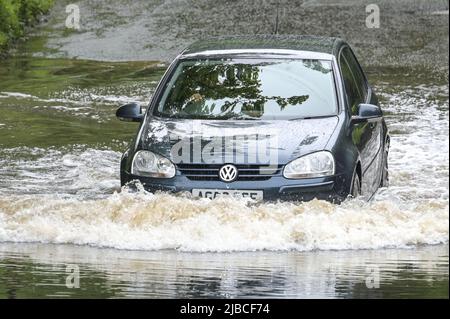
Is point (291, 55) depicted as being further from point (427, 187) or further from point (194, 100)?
point (427, 187)

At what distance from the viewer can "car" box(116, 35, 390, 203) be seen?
975 cm

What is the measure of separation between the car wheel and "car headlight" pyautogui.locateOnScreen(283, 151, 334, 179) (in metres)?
0.32

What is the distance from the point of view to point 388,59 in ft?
67.8

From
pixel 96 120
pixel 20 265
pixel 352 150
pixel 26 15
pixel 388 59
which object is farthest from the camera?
pixel 26 15

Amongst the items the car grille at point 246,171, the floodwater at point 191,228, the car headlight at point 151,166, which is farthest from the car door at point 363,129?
the car headlight at point 151,166

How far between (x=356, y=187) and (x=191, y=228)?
4.99ft

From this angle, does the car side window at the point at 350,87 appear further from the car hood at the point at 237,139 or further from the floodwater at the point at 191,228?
the floodwater at the point at 191,228

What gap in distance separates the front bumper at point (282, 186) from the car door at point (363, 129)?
0.79 metres

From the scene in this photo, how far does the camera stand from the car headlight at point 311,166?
9.73m

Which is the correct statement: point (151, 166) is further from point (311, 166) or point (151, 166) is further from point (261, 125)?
point (311, 166)

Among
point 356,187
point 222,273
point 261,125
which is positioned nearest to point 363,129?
point 356,187

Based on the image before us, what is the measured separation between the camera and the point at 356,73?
40.0ft
